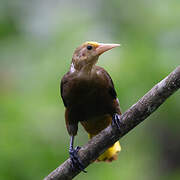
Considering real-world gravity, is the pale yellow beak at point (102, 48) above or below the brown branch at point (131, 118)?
above

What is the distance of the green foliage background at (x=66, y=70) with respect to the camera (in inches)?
191

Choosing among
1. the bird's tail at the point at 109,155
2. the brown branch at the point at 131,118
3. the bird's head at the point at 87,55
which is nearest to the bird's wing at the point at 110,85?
the bird's head at the point at 87,55

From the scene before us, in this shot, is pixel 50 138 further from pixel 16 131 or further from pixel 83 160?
pixel 83 160

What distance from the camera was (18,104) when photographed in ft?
16.7

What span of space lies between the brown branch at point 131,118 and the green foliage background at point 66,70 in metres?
0.69

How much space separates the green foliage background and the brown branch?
69cm

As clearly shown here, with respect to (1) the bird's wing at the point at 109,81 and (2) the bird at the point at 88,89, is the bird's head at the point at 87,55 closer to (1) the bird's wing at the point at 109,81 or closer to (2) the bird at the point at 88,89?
(2) the bird at the point at 88,89

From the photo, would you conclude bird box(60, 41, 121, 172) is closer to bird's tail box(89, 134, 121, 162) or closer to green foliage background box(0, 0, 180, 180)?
green foliage background box(0, 0, 180, 180)

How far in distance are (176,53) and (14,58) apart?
2.33m

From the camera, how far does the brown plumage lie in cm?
457

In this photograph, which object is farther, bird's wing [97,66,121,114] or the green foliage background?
the green foliage background

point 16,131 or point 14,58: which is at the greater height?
point 14,58

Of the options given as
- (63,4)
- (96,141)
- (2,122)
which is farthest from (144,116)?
(63,4)

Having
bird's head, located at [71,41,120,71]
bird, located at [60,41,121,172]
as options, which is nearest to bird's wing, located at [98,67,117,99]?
bird, located at [60,41,121,172]
